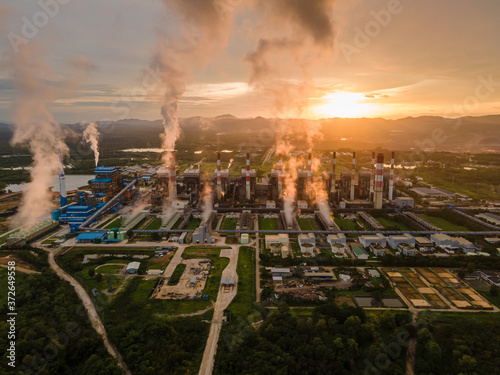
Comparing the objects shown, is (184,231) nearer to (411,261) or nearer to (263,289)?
(263,289)

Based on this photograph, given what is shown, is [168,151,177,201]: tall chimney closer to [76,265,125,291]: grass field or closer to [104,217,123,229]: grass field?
[104,217,123,229]: grass field

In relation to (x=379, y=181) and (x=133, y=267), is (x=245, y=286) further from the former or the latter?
(x=379, y=181)

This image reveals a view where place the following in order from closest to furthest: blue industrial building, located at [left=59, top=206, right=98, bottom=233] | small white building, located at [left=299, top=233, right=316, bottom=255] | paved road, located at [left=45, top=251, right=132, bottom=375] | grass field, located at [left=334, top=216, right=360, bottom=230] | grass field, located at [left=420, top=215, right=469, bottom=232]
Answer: paved road, located at [left=45, top=251, right=132, bottom=375] < small white building, located at [left=299, top=233, right=316, bottom=255] < grass field, located at [left=420, top=215, right=469, bottom=232] < grass field, located at [left=334, top=216, right=360, bottom=230] < blue industrial building, located at [left=59, top=206, right=98, bottom=233]

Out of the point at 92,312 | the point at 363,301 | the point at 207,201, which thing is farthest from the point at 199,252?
the point at 207,201

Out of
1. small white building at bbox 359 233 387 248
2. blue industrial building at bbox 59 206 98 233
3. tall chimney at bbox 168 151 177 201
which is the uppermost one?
tall chimney at bbox 168 151 177 201

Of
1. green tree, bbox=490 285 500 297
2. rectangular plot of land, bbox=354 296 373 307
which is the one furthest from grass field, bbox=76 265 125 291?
green tree, bbox=490 285 500 297

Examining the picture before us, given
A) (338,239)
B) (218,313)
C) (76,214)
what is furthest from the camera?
(76,214)

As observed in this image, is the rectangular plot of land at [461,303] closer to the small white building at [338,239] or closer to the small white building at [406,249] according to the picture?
the small white building at [406,249]
